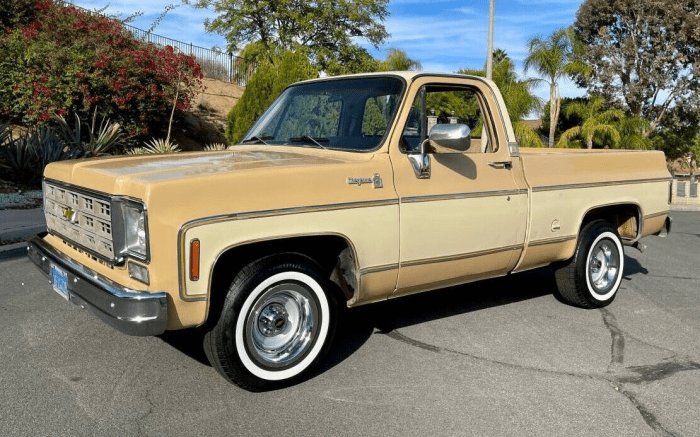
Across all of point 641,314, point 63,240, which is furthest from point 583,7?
point 63,240

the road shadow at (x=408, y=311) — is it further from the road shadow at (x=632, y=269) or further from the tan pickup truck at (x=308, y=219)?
the road shadow at (x=632, y=269)

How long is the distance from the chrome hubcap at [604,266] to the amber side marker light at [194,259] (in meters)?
3.92

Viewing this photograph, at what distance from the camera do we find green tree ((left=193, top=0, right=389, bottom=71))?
110 ft

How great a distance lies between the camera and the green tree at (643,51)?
3519 cm

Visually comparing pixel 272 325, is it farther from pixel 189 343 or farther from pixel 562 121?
pixel 562 121

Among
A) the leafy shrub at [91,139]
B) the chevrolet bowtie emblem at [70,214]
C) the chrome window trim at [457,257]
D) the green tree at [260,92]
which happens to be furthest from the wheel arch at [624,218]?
the green tree at [260,92]

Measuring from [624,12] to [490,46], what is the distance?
2099cm

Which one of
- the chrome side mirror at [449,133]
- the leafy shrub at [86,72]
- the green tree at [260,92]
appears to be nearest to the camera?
the chrome side mirror at [449,133]

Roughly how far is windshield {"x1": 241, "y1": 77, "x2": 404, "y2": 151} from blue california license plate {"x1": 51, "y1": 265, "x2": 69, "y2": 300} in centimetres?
178

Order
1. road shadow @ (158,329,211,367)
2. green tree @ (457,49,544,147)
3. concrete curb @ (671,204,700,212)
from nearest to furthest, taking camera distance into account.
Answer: road shadow @ (158,329,211,367) < concrete curb @ (671,204,700,212) < green tree @ (457,49,544,147)

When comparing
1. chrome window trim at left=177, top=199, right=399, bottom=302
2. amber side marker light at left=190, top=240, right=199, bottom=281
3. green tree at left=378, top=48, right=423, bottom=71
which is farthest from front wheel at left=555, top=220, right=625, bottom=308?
green tree at left=378, top=48, right=423, bottom=71

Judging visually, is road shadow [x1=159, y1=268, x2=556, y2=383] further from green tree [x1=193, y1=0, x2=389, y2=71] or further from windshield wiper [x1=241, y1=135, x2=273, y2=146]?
green tree [x1=193, y1=0, x2=389, y2=71]

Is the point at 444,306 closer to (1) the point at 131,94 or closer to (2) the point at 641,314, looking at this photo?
(2) the point at 641,314

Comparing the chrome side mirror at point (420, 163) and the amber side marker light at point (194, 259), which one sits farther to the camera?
the chrome side mirror at point (420, 163)
